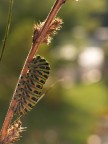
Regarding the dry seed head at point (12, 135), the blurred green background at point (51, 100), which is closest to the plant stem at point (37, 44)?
the dry seed head at point (12, 135)

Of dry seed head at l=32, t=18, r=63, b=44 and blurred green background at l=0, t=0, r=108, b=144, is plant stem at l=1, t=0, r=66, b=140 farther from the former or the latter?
blurred green background at l=0, t=0, r=108, b=144

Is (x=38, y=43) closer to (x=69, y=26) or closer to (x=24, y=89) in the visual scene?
(x=24, y=89)

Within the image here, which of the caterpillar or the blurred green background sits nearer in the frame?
the caterpillar

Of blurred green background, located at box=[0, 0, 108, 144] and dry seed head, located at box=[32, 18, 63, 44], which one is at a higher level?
blurred green background, located at box=[0, 0, 108, 144]

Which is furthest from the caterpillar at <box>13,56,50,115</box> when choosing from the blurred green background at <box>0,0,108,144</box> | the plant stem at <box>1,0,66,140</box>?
the blurred green background at <box>0,0,108,144</box>

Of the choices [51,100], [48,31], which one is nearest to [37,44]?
[48,31]

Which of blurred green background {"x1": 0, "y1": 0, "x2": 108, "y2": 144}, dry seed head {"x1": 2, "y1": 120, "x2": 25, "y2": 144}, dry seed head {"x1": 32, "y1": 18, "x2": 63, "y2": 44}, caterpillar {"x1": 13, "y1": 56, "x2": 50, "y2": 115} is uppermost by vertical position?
blurred green background {"x1": 0, "y1": 0, "x2": 108, "y2": 144}

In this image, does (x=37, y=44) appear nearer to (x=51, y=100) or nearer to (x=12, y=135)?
(x=12, y=135)

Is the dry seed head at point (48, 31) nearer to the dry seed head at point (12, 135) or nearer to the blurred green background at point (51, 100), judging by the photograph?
the dry seed head at point (12, 135)
